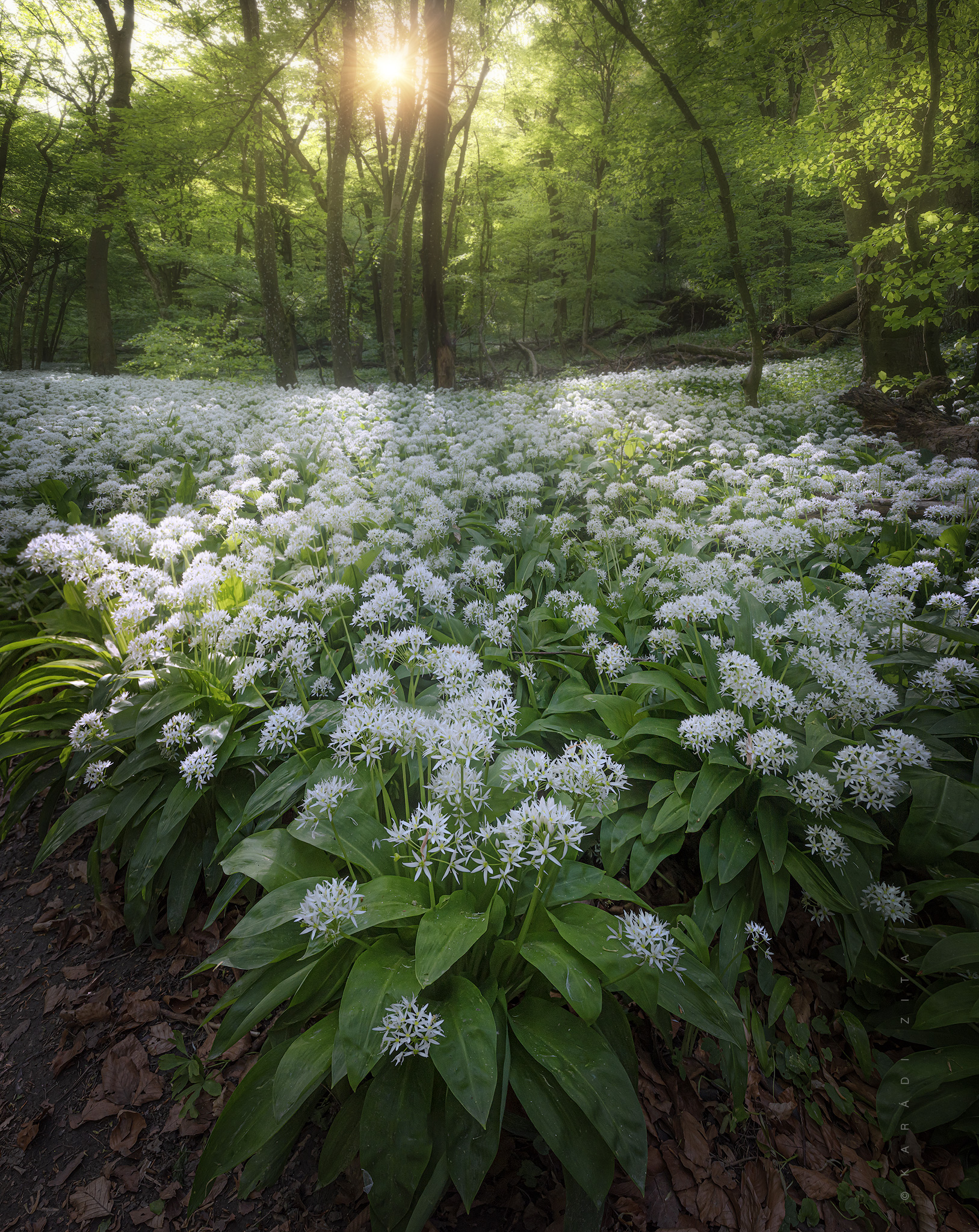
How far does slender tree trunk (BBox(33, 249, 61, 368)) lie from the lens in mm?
26487

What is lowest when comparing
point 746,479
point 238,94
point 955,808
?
point 955,808

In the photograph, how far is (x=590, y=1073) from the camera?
1.72 m

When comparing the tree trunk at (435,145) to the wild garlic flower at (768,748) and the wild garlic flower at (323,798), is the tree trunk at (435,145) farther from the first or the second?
the wild garlic flower at (323,798)

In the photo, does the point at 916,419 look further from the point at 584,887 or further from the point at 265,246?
the point at 265,246

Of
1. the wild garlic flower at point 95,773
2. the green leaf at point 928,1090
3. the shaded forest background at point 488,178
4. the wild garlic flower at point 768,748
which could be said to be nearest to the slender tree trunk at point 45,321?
the shaded forest background at point 488,178

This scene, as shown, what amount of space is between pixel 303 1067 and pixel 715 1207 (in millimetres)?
1636

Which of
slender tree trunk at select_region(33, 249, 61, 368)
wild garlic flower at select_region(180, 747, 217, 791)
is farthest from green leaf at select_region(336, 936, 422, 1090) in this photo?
slender tree trunk at select_region(33, 249, 61, 368)

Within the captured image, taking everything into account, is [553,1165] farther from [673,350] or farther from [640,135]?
[673,350]

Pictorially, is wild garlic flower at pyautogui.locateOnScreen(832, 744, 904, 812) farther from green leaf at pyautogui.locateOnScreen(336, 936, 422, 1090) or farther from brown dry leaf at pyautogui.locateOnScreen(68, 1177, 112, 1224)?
brown dry leaf at pyautogui.locateOnScreen(68, 1177, 112, 1224)

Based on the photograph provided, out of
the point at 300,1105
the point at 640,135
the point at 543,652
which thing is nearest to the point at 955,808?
the point at 543,652

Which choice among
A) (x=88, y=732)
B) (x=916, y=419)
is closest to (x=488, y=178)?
(x=916, y=419)

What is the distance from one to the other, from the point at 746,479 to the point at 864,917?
4367mm

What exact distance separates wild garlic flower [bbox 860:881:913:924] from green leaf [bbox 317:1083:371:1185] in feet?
7.28

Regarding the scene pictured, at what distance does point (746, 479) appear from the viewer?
5.74 metres
